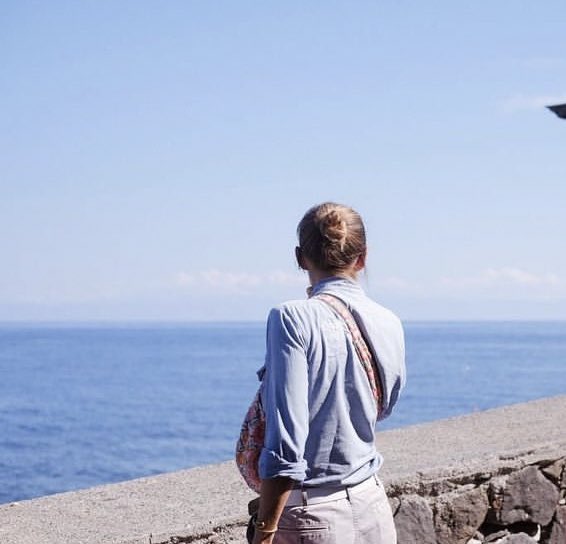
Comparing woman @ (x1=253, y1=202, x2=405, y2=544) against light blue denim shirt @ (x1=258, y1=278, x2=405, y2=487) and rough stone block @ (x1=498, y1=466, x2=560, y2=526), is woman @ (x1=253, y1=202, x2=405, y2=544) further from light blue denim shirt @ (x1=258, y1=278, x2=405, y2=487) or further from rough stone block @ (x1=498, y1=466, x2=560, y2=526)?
rough stone block @ (x1=498, y1=466, x2=560, y2=526)

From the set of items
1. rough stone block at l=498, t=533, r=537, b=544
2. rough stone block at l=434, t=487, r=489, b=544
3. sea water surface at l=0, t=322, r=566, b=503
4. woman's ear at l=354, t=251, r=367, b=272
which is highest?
woman's ear at l=354, t=251, r=367, b=272

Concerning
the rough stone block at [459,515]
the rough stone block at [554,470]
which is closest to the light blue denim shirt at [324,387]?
the rough stone block at [459,515]

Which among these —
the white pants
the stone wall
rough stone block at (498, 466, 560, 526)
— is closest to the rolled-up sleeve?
the white pants

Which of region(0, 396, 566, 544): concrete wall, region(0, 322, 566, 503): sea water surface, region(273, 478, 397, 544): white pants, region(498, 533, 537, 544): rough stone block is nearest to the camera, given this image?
region(273, 478, 397, 544): white pants

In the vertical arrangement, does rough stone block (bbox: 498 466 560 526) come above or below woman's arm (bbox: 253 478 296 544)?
below

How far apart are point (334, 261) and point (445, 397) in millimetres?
49485

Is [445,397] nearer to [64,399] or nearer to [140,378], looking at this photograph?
[64,399]

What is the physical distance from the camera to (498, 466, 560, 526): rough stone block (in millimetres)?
3951

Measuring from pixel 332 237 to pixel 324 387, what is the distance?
32cm

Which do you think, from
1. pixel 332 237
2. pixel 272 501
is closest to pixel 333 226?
pixel 332 237

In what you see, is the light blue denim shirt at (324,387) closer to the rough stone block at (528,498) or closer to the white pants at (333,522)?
the white pants at (333,522)

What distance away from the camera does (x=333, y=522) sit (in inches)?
94.7

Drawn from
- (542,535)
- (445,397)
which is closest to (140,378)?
(445,397)

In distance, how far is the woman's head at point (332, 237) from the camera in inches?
95.3
